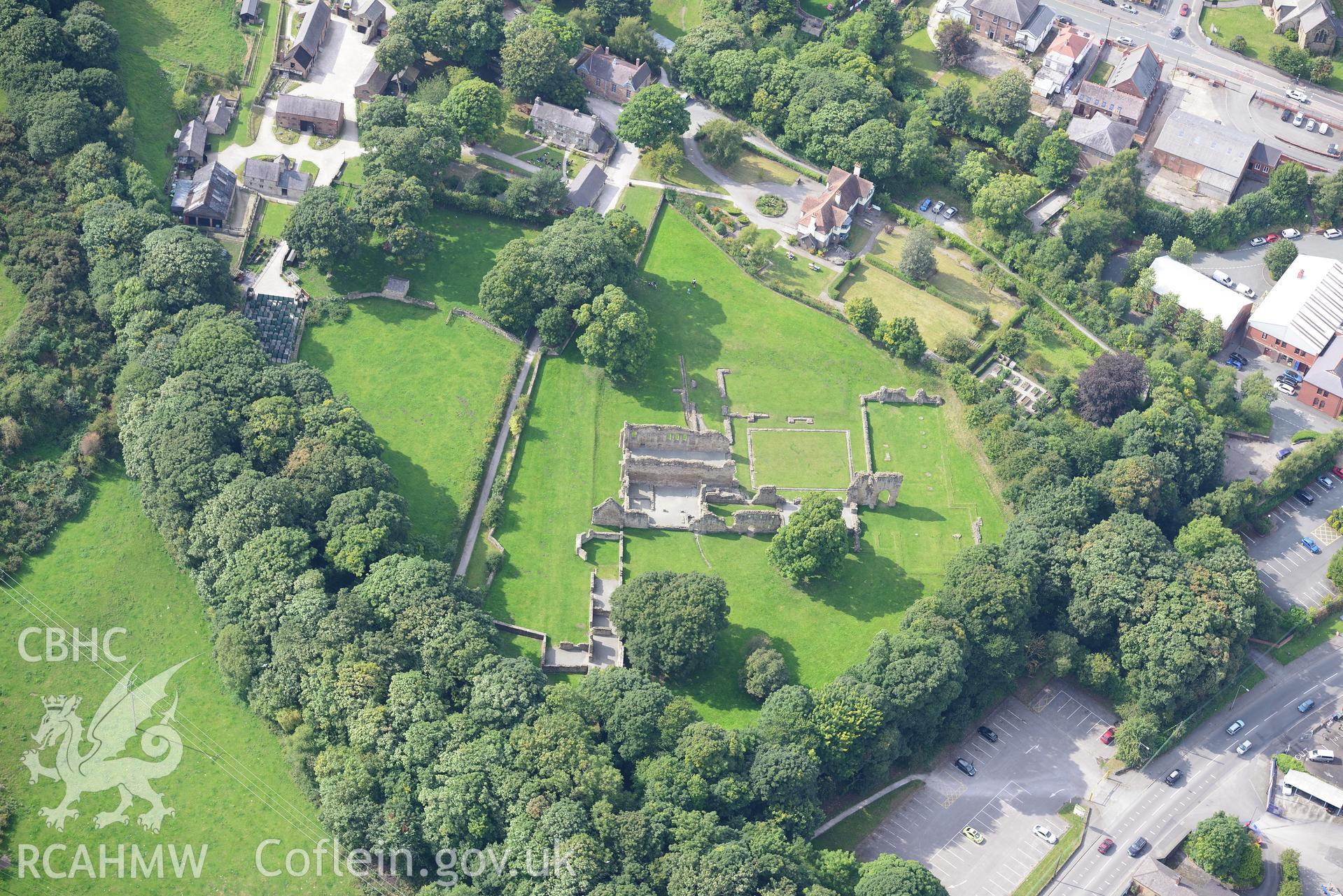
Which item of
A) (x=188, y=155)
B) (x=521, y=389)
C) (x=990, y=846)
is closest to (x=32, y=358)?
(x=188, y=155)

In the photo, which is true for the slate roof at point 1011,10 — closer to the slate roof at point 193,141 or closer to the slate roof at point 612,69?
the slate roof at point 612,69

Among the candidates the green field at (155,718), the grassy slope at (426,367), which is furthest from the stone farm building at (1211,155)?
the green field at (155,718)

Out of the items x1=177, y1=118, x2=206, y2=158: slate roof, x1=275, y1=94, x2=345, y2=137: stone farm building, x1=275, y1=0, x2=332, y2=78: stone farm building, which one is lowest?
x1=177, y1=118, x2=206, y2=158: slate roof

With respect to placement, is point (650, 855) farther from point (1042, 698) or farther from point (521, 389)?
point (521, 389)

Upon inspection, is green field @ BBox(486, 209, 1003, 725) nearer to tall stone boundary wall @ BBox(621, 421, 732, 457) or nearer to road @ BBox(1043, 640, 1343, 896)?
tall stone boundary wall @ BBox(621, 421, 732, 457)

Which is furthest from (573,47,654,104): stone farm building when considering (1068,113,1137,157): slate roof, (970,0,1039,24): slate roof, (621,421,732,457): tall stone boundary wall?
(1068,113,1137,157): slate roof
